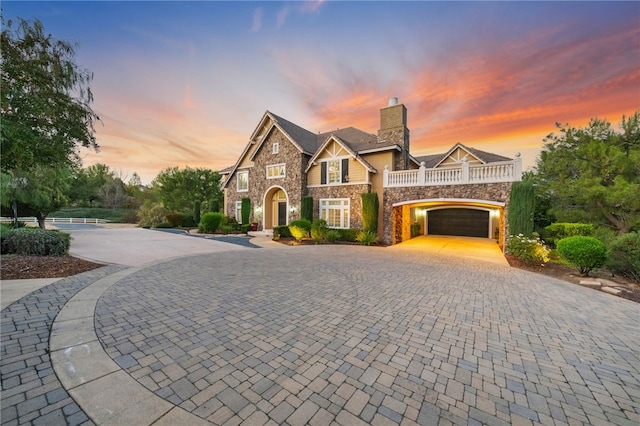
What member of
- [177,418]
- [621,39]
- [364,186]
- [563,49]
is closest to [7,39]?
[177,418]

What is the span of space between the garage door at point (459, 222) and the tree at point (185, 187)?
2693 cm

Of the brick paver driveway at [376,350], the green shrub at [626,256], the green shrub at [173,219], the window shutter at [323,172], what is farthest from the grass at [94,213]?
the green shrub at [626,256]

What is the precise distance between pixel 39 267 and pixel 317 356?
848 cm

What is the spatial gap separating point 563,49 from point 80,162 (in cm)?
Answer: 1827

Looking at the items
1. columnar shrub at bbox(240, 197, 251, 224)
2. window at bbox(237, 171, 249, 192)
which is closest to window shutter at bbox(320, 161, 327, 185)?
columnar shrub at bbox(240, 197, 251, 224)

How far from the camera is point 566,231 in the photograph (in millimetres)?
11641

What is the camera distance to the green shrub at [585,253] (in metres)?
6.74

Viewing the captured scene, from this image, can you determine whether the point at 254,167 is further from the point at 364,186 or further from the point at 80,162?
the point at 80,162

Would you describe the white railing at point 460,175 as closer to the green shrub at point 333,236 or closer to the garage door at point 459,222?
the green shrub at point 333,236

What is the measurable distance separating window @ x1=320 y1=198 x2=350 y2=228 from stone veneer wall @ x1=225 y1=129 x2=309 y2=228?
2.01 meters

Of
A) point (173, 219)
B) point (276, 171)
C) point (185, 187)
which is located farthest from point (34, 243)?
point (185, 187)

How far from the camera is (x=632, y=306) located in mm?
4891

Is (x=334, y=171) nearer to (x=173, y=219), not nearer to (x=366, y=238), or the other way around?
(x=366, y=238)

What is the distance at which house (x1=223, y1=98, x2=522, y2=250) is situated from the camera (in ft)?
40.0
